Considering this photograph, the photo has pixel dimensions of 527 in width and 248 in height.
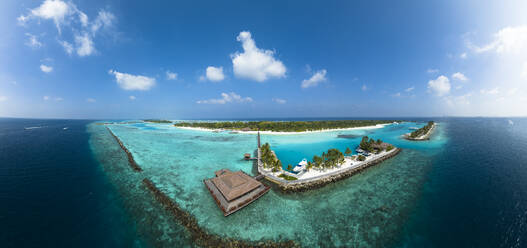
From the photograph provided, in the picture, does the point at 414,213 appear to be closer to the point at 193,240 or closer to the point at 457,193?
the point at 457,193

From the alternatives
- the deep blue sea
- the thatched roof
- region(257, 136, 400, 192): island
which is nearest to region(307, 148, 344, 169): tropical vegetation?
region(257, 136, 400, 192): island

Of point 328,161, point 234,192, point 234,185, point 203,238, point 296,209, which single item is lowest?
point 203,238

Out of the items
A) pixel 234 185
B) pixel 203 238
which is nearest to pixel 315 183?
pixel 234 185

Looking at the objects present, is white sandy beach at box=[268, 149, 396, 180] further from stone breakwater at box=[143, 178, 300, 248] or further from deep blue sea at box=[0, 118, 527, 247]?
stone breakwater at box=[143, 178, 300, 248]

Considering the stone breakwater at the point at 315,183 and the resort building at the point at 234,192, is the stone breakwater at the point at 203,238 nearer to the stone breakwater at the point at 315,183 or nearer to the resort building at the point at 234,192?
the resort building at the point at 234,192

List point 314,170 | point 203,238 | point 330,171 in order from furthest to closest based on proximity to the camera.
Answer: point 314,170
point 330,171
point 203,238

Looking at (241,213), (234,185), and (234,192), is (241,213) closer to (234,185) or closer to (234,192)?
(234,192)

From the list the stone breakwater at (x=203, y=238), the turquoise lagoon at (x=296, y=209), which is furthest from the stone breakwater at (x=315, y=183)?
the stone breakwater at (x=203, y=238)

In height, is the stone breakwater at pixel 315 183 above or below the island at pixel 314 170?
below
